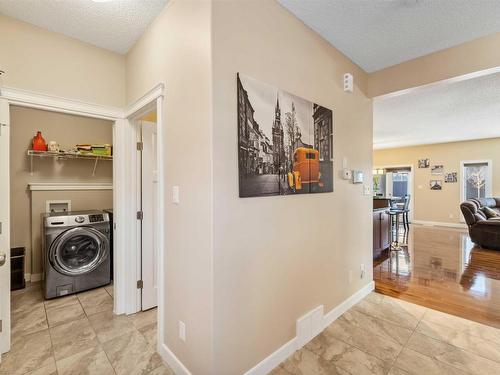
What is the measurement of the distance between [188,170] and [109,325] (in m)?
1.80

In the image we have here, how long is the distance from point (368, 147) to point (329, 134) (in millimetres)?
902

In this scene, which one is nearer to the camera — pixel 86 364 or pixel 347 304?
pixel 86 364

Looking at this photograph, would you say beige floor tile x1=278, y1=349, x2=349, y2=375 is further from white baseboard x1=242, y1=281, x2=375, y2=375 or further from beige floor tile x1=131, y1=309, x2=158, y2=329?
beige floor tile x1=131, y1=309, x2=158, y2=329

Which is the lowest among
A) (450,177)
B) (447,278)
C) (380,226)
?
(447,278)

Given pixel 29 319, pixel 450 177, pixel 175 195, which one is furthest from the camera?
pixel 450 177

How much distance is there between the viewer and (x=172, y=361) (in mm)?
1776

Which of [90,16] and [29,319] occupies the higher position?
[90,16]

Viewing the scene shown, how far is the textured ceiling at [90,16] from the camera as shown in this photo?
185 cm

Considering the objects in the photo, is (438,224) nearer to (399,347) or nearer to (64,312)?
(399,347)

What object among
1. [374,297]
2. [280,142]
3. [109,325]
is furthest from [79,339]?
[374,297]

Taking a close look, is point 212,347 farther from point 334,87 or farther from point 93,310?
point 334,87

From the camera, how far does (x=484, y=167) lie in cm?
736

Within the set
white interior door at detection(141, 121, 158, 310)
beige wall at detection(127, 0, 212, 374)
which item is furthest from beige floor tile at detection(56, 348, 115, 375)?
white interior door at detection(141, 121, 158, 310)

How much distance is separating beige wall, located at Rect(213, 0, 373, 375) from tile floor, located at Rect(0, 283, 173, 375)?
2.55 feet
